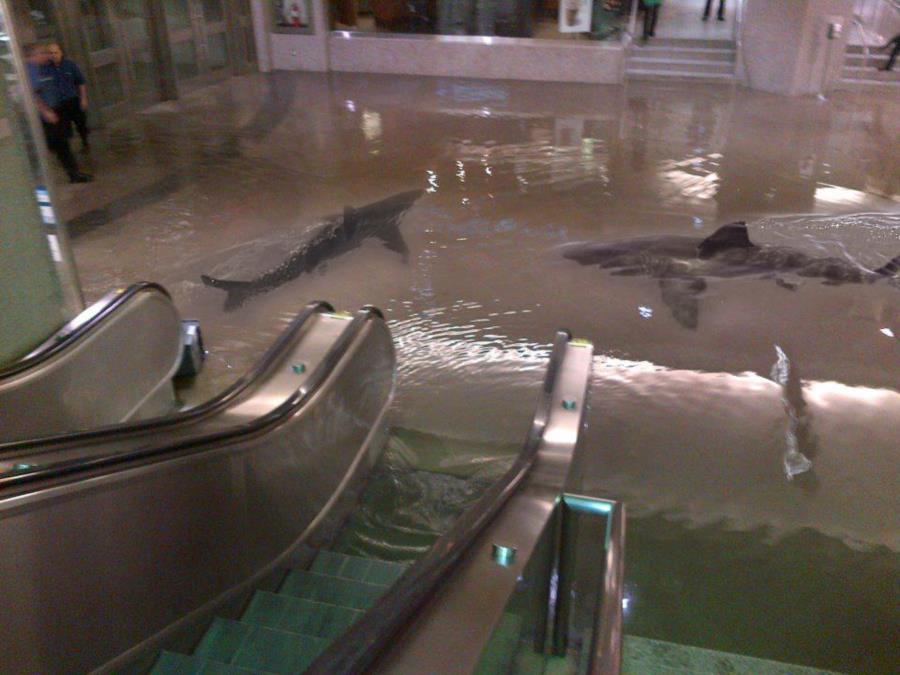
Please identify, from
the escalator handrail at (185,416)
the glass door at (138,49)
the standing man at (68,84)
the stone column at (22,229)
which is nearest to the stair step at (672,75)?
the glass door at (138,49)

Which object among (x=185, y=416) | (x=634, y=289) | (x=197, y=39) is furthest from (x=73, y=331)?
(x=197, y=39)

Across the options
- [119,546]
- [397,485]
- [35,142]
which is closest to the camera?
[119,546]

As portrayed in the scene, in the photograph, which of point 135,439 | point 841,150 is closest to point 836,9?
point 841,150

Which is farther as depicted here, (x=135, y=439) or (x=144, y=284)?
(x=144, y=284)

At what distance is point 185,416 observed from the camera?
293 cm

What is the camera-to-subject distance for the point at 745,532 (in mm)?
3494

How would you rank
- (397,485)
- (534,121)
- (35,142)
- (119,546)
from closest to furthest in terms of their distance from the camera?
(119,546)
(35,142)
(397,485)
(534,121)

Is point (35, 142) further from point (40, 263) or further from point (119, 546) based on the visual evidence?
point (119, 546)

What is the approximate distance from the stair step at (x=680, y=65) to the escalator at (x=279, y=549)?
11.3 meters

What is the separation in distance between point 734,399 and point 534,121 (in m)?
7.02

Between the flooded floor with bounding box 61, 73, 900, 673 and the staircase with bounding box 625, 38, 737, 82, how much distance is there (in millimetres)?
2354

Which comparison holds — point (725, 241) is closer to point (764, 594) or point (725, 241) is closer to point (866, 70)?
point (764, 594)

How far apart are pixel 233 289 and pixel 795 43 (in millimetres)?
10252

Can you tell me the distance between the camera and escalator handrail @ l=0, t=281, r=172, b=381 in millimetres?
3198
